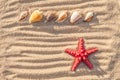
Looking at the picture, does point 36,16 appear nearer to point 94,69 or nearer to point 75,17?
point 75,17

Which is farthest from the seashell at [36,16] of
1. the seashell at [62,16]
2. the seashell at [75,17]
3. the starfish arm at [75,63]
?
the starfish arm at [75,63]

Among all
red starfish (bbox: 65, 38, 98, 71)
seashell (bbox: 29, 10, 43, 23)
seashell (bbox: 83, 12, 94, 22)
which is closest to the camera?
red starfish (bbox: 65, 38, 98, 71)

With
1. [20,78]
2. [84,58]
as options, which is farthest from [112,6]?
[20,78]

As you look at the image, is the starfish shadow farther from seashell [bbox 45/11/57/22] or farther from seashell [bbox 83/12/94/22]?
seashell [bbox 45/11/57/22]

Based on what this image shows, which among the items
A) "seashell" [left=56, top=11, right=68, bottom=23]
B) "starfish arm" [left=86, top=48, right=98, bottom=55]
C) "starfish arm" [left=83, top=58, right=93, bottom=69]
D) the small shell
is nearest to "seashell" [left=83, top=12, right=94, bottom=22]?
"seashell" [left=56, top=11, right=68, bottom=23]

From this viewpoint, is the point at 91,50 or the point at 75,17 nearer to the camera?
the point at 91,50

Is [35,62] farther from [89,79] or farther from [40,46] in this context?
[89,79]

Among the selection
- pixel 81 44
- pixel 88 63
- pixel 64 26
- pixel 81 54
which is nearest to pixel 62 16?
pixel 64 26

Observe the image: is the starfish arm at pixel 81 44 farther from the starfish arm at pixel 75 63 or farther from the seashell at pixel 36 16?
the seashell at pixel 36 16
